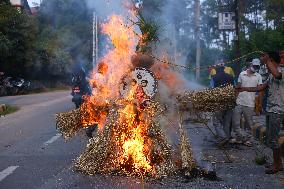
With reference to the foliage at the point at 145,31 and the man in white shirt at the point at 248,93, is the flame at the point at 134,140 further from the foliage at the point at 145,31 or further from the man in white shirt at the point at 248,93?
the man in white shirt at the point at 248,93

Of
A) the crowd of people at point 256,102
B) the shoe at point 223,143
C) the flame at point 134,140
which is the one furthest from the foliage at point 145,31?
the shoe at point 223,143

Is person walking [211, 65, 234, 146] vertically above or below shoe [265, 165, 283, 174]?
above

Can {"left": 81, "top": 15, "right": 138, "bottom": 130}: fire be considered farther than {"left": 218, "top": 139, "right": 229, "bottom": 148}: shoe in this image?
A: No

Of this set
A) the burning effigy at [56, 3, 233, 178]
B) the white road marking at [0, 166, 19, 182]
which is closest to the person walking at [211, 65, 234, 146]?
the burning effigy at [56, 3, 233, 178]

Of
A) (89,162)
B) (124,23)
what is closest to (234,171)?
(89,162)

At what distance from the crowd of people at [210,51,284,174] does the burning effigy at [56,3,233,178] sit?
90 cm

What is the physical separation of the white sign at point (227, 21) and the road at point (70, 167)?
14.3ft

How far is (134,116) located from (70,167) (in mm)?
1425

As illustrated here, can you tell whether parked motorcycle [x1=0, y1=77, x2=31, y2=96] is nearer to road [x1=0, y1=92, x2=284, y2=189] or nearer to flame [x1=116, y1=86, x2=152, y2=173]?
road [x1=0, y1=92, x2=284, y2=189]

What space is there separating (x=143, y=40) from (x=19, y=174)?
→ 2.91m

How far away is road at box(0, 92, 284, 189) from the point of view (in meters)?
6.90

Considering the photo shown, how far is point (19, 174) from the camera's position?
25.2ft

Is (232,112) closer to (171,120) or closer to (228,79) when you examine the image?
(228,79)

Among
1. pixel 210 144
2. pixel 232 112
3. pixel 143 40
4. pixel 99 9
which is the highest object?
pixel 99 9
